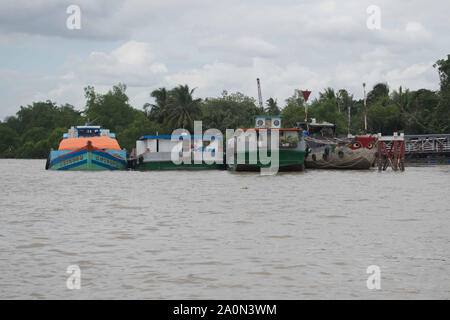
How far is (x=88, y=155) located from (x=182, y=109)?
44.0 metres

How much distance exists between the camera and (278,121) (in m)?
43.9

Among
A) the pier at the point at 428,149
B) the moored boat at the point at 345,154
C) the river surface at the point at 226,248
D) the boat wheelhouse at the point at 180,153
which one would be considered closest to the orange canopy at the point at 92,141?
the boat wheelhouse at the point at 180,153

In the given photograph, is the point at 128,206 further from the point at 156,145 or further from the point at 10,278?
the point at 156,145

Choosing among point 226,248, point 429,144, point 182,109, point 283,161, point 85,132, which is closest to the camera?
point 226,248

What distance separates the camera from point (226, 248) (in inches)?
459

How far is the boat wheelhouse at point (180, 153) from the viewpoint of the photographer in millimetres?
46000

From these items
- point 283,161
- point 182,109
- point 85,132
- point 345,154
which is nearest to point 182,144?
point 85,132

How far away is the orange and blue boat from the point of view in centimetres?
4616

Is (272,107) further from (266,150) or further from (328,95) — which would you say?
(266,150)

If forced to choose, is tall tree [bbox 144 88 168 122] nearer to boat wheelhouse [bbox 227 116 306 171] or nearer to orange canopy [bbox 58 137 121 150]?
orange canopy [bbox 58 137 121 150]

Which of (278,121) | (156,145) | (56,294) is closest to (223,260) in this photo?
(56,294)

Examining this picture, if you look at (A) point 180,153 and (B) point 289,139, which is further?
(A) point 180,153

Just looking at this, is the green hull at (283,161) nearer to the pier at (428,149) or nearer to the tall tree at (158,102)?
the pier at (428,149)

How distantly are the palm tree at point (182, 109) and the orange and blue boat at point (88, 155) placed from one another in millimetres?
37446
